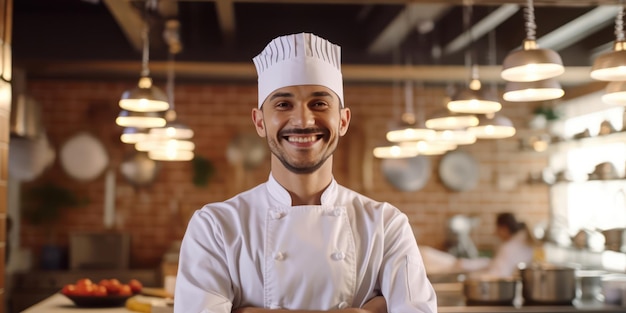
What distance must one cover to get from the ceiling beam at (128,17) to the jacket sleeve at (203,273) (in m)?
3.22

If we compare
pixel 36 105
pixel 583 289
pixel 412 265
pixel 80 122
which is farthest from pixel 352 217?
pixel 80 122

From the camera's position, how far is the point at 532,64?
328cm

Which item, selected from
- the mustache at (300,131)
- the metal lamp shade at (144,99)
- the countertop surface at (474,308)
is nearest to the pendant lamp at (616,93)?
the countertop surface at (474,308)

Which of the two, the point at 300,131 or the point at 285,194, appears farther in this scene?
the point at 285,194

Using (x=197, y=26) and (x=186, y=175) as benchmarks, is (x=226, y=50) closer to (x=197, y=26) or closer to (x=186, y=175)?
(x=197, y=26)

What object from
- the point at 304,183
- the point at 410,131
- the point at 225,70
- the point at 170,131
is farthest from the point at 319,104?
the point at 225,70

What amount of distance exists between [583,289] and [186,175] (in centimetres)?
473

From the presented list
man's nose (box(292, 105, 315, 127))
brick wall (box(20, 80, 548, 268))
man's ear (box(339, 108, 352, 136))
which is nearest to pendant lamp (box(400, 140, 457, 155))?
brick wall (box(20, 80, 548, 268))

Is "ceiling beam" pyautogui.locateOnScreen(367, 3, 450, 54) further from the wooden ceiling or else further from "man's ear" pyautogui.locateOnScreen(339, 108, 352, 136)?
"man's ear" pyautogui.locateOnScreen(339, 108, 352, 136)

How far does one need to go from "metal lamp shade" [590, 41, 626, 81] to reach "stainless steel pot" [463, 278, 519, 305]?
4.71ft

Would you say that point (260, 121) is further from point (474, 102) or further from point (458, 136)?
point (458, 136)

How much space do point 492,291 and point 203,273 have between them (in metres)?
2.55

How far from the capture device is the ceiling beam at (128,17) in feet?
16.7

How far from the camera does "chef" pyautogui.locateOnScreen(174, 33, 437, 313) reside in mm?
2111
